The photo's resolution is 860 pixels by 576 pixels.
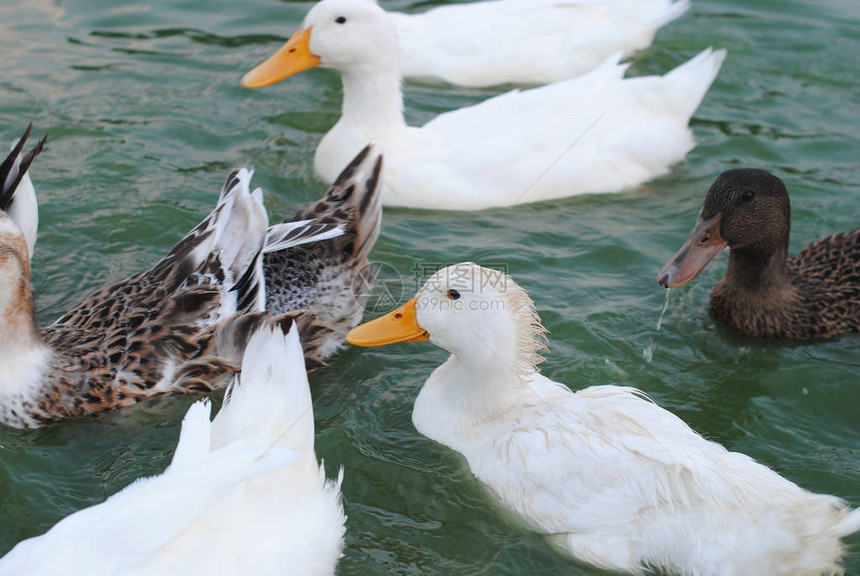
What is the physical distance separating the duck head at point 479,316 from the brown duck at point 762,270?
115 centimetres

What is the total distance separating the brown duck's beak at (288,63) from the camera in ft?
20.7

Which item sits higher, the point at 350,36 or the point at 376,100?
the point at 350,36

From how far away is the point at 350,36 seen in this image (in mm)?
6117

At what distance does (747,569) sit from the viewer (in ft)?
11.1

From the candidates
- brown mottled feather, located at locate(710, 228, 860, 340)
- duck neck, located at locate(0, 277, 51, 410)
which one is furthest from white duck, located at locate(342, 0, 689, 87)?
duck neck, located at locate(0, 277, 51, 410)

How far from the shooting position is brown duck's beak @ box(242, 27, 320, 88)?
632cm

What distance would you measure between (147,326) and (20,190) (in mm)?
922

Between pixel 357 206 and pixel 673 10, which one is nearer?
pixel 357 206

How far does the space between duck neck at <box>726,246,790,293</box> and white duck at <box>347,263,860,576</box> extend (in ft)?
4.98

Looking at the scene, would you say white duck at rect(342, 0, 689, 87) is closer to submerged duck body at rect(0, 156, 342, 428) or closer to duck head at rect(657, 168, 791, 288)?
duck head at rect(657, 168, 791, 288)

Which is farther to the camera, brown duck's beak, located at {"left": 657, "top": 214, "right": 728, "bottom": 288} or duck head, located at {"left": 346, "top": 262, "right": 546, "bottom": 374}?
brown duck's beak, located at {"left": 657, "top": 214, "right": 728, "bottom": 288}

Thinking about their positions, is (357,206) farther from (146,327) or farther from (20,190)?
(20,190)

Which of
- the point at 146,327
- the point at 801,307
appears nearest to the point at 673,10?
the point at 801,307

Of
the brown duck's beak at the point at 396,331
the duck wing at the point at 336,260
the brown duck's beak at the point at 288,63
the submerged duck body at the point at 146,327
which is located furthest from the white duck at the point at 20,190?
the brown duck's beak at the point at 288,63
